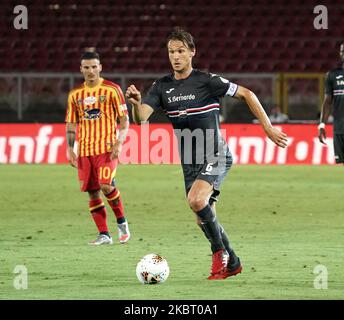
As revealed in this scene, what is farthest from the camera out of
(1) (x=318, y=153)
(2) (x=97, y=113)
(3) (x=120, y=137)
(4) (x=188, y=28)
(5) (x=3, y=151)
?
(4) (x=188, y=28)

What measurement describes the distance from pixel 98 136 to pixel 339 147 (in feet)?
14.8

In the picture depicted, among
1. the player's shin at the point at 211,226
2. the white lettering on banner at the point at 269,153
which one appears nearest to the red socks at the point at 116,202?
the player's shin at the point at 211,226

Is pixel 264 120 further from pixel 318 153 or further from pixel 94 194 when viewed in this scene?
pixel 318 153

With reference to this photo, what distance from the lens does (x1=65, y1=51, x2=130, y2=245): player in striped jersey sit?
1150cm

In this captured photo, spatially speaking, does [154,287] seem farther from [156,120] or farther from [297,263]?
[156,120]

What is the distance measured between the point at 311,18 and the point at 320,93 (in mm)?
4792

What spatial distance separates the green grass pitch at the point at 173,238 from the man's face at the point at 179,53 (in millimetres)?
1800

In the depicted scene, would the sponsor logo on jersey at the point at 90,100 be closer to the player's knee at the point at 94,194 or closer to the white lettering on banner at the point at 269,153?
the player's knee at the point at 94,194

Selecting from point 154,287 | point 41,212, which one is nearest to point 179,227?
point 41,212

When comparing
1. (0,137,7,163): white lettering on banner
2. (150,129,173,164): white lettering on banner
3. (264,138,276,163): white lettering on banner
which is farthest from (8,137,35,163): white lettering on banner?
(264,138,276,163): white lettering on banner

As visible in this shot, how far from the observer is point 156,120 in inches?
993

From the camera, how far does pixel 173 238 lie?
11.8m

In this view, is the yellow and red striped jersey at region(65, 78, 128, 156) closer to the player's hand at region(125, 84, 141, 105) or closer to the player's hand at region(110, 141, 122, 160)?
the player's hand at region(110, 141, 122, 160)

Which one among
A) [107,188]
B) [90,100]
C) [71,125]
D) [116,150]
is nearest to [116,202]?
[107,188]
